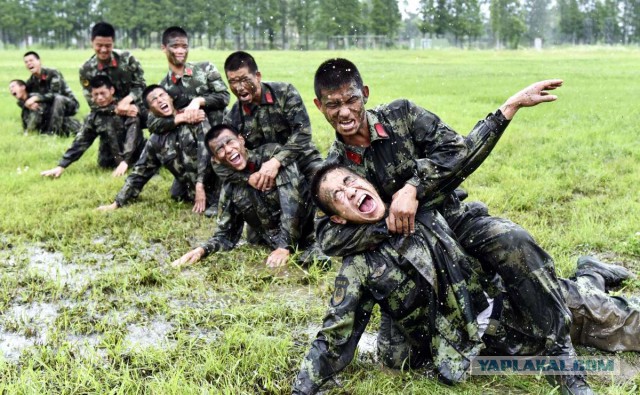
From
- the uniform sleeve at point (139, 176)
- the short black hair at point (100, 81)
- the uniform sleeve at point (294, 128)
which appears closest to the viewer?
the uniform sleeve at point (294, 128)

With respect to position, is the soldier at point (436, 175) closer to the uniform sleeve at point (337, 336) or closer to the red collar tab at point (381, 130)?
the red collar tab at point (381, 130)

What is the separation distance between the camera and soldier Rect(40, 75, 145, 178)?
8680mm

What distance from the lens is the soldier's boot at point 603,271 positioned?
4.32 m

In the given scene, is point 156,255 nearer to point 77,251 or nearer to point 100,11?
point 77,251

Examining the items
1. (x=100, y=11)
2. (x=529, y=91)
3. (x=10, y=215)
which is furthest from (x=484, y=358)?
(x=100, y=11)

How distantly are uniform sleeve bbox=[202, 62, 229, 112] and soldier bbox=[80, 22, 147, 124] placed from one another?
174 centimetres

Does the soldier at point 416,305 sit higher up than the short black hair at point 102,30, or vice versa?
the short black hair at point 102,30

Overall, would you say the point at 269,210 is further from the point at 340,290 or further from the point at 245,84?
the point at 340,290

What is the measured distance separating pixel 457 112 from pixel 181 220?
7596 millimetres

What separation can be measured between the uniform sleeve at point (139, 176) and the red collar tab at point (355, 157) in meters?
4.26

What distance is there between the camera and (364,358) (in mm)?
3859

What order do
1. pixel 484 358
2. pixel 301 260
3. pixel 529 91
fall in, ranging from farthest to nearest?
pixel 301 260
pixel 484 358
pixel 529 91

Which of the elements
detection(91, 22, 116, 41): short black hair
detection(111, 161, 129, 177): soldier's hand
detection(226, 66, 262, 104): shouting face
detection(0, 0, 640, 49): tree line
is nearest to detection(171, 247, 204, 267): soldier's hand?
detection(226, 66, 262, 104): shouting face

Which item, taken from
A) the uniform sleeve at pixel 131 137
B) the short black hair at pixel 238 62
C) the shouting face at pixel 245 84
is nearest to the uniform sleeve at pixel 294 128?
the shouting face at pixel 245 84
